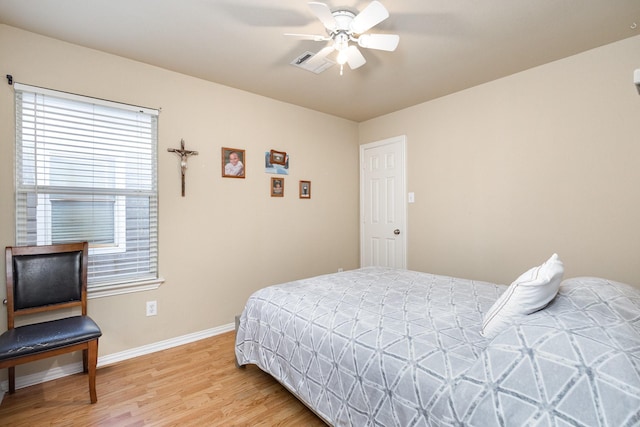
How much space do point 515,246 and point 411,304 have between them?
5.54 ft

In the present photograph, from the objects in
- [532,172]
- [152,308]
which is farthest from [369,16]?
[152,308]

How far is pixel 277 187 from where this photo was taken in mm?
3453

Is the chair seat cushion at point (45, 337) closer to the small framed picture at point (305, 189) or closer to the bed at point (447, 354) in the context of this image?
the bed at point (447, 354)

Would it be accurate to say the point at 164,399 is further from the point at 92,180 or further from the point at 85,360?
the point at 92,180

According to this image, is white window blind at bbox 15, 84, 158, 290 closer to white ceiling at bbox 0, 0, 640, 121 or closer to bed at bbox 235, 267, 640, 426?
white ceiling at bbox 0, 0, 640, 121

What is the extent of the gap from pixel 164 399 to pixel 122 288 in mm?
1014

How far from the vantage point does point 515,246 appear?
9.23 feet

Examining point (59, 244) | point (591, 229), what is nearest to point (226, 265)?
point (59, 244)

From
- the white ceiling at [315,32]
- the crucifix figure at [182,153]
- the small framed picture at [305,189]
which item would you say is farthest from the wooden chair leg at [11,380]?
the small framed picture at [305,189]

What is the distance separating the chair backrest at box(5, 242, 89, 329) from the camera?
1.98 metres

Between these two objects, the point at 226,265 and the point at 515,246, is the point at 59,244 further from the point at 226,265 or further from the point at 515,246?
the point at 515,246

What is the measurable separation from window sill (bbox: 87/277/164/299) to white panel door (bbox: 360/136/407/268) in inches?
102

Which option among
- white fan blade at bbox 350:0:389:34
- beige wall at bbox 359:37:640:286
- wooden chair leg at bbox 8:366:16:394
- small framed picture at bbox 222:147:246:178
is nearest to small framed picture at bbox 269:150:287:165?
small framed picture at bbox 222:147:246:178

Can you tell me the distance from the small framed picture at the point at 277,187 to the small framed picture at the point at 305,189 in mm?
278
